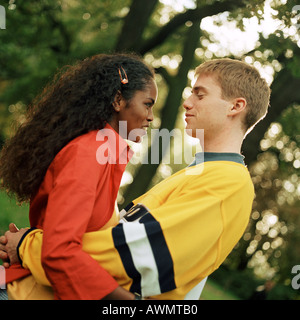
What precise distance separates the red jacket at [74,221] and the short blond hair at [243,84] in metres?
0.91

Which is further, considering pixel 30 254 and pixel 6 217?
pixel 6 217

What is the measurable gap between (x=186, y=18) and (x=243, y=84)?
20.1 ft

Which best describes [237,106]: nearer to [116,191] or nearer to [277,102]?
[116,191]

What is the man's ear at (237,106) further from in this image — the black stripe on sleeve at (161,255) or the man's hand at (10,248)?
the man's hand at (10,248)

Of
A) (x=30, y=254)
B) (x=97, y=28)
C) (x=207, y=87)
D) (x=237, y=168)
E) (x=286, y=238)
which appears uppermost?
(x=207, y=87)

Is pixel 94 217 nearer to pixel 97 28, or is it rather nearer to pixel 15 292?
pixel 15 292

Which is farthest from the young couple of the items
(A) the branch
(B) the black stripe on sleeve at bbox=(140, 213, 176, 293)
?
(A) the branch

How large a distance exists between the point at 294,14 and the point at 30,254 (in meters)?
4.23

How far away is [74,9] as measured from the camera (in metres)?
12.1

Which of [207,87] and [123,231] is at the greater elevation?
[207,87]

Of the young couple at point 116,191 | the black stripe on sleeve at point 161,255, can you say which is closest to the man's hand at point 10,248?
the young couple at point 116,191
